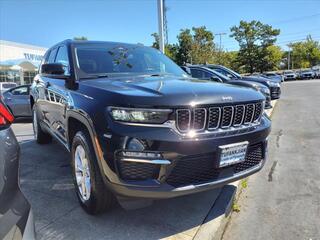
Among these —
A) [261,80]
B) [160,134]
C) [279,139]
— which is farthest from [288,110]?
[160,134]

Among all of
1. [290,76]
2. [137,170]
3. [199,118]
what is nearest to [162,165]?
[137,170]

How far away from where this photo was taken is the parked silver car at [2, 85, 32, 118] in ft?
33.9

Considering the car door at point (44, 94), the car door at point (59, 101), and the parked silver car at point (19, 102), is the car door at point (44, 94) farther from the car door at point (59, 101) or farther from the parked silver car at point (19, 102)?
the parked silver car at point (19, 102)

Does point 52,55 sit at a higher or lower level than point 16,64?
lower

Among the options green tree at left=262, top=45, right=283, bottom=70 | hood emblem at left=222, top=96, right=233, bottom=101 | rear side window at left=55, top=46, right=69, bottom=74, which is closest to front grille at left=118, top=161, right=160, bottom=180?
hood emblem at left=222, top=96, right=233, bottom=101

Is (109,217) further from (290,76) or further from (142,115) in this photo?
(290,76)

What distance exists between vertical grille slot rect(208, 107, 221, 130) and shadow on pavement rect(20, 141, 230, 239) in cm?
96

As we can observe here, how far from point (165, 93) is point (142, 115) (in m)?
0.28

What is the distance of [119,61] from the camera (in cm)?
391

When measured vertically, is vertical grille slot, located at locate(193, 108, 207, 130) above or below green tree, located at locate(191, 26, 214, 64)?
below

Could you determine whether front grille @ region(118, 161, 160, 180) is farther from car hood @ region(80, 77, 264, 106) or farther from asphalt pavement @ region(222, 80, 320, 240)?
asphalt pavement @ region(222, 80, 320, 240)

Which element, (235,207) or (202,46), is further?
(202,46)

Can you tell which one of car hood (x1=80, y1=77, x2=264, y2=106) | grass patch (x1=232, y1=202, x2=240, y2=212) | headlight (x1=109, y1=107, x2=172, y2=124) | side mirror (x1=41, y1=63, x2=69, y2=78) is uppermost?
side mirror (x1=41, y1=63, x2=69, y2=78)

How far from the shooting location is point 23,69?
105 feet
